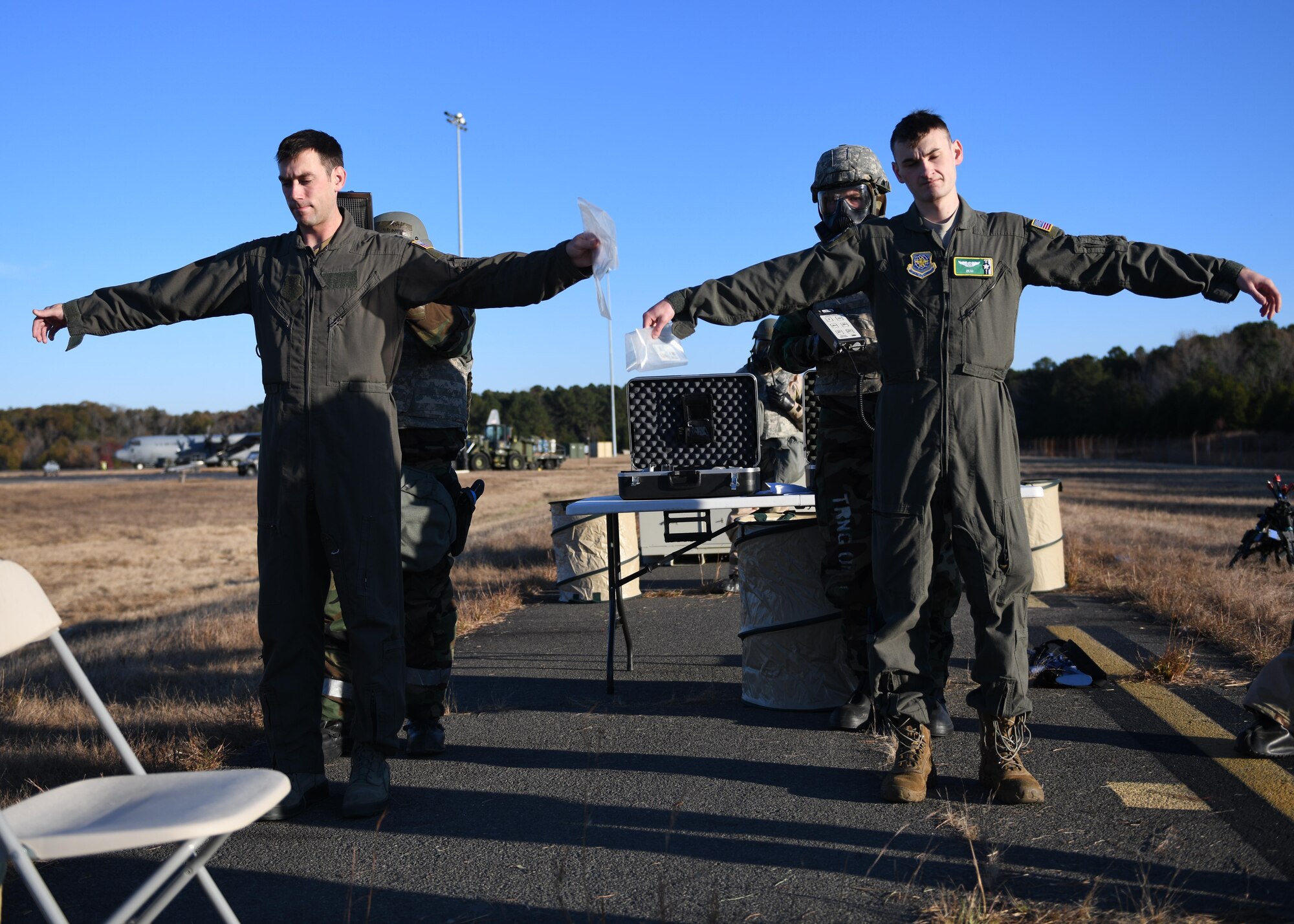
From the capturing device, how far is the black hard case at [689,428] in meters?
5.53

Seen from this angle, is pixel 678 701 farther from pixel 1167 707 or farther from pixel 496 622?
pixel 496 622

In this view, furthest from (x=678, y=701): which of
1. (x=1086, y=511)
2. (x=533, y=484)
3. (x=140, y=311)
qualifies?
(x=533, y=484)

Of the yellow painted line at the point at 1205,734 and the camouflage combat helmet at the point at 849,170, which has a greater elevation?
the camouflage combat helmet at the point at 849,170

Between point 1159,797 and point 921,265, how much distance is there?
6.51ft

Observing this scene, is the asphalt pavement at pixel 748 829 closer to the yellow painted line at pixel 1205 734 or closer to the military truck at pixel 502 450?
the yellow painted line at pixel 1205 734

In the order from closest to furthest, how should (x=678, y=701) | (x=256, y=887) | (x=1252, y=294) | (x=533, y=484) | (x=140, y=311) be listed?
(x=256, y=887)
(x=1252, y=294)
(x=140, y=311)
(x=678, y=701)
(x=533, y=484)

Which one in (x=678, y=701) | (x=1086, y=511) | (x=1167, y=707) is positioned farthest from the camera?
(x=1086, y=511)

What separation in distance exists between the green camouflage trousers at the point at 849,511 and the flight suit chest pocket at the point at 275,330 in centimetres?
233

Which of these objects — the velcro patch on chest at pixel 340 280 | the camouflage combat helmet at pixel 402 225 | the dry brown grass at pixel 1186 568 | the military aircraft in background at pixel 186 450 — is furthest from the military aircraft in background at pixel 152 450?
the velcro patch on chest at pixel 340 280

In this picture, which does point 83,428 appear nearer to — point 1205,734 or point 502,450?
point 502,450

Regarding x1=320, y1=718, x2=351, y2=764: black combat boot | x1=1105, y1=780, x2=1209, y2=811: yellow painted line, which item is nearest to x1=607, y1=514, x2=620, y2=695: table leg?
x1=320, y1=718, x2=351, y2=764: black combat boot

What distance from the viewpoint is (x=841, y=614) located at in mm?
5129

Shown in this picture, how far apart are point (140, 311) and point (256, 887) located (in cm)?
218

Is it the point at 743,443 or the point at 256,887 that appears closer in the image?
the point at 256,887
